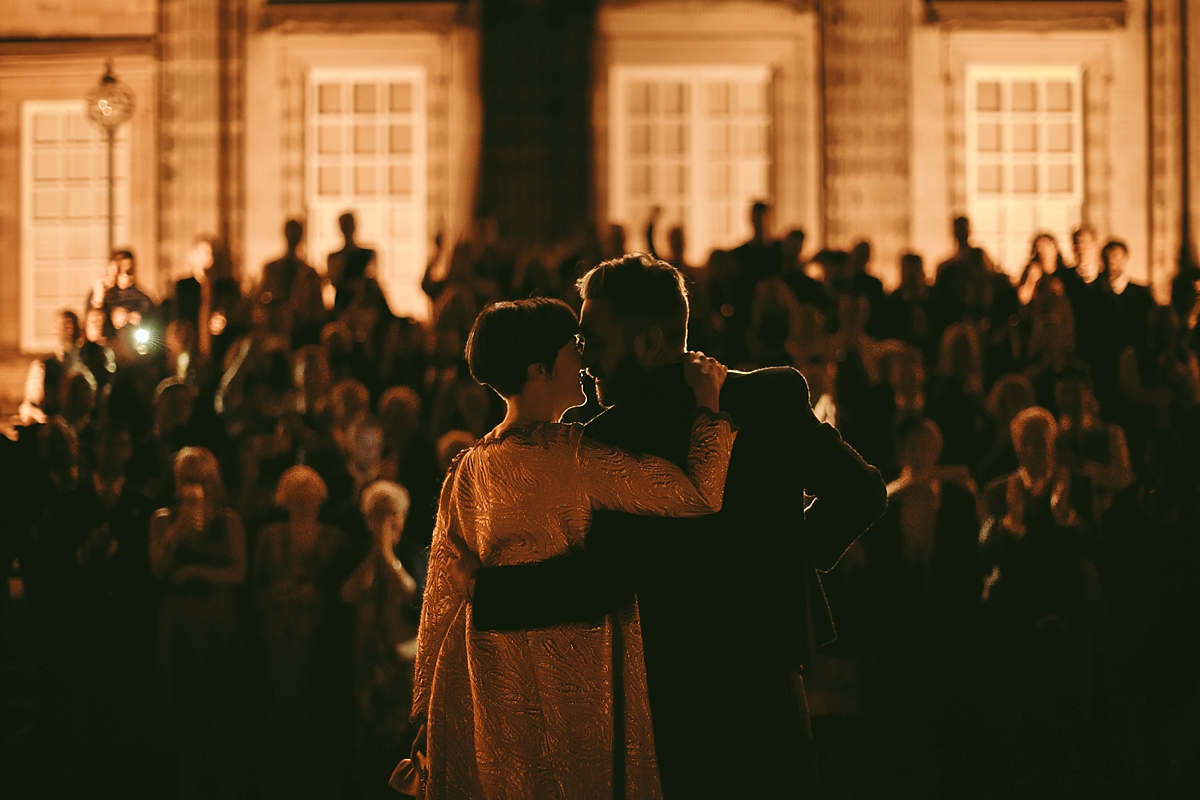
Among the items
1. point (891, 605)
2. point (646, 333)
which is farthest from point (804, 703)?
point (891, 605)

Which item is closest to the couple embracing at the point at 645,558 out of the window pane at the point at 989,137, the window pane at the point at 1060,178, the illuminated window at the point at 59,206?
the window pane at the point at 989,137

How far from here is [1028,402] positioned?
317 inches

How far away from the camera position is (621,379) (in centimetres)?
304

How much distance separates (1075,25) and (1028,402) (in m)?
→ 10.2

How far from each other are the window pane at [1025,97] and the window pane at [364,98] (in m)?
8.06

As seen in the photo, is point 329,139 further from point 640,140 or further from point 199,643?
point 199,643

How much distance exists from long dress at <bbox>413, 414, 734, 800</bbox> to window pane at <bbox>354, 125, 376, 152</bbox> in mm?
14179

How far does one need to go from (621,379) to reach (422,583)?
4.11m

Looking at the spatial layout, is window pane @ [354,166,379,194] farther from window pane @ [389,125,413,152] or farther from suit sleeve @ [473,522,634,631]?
suit sleeve @ [473,522,634,631]

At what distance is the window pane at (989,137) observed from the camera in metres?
16.8

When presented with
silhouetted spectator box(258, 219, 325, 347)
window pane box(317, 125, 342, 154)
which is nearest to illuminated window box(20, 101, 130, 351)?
window pane box(317, 125, 342, 154)

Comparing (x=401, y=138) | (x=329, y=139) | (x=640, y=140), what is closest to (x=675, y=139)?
(x=640, y=140)

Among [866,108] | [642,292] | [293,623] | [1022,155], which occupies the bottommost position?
[293,623]

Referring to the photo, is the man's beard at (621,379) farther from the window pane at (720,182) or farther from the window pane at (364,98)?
the window pane at (364,98)
